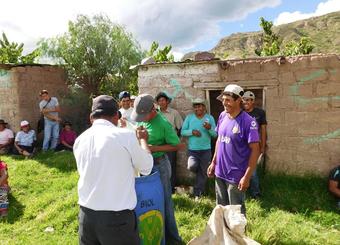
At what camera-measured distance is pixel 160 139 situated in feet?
12.4

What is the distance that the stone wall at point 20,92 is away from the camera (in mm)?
9344

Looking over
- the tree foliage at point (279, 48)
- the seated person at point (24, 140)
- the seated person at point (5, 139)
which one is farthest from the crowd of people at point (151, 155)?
the tree foliage at point (279, 48)

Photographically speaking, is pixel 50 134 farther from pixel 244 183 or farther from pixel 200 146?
pixel 244 183

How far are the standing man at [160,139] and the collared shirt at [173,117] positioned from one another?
8.08 feet

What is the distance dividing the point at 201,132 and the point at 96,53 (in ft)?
17.5

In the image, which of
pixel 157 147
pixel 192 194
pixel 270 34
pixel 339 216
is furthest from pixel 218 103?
pixel 270 34

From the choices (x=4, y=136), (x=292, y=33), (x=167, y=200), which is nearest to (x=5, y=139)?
(x=4, y=136)

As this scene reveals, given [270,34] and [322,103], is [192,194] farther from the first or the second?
[270,34]

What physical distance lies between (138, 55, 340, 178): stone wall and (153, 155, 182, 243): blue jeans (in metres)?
2.62

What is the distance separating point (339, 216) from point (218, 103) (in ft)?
12.2

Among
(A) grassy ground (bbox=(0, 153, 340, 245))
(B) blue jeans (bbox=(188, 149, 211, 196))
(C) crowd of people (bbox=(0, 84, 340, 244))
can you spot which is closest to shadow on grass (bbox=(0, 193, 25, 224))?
(A) grassy ground (bbox=(0, 153, 340, 245))

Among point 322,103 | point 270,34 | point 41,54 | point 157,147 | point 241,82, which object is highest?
point 270,34

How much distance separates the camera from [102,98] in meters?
2.68

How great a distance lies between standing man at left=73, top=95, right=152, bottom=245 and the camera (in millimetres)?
2494
